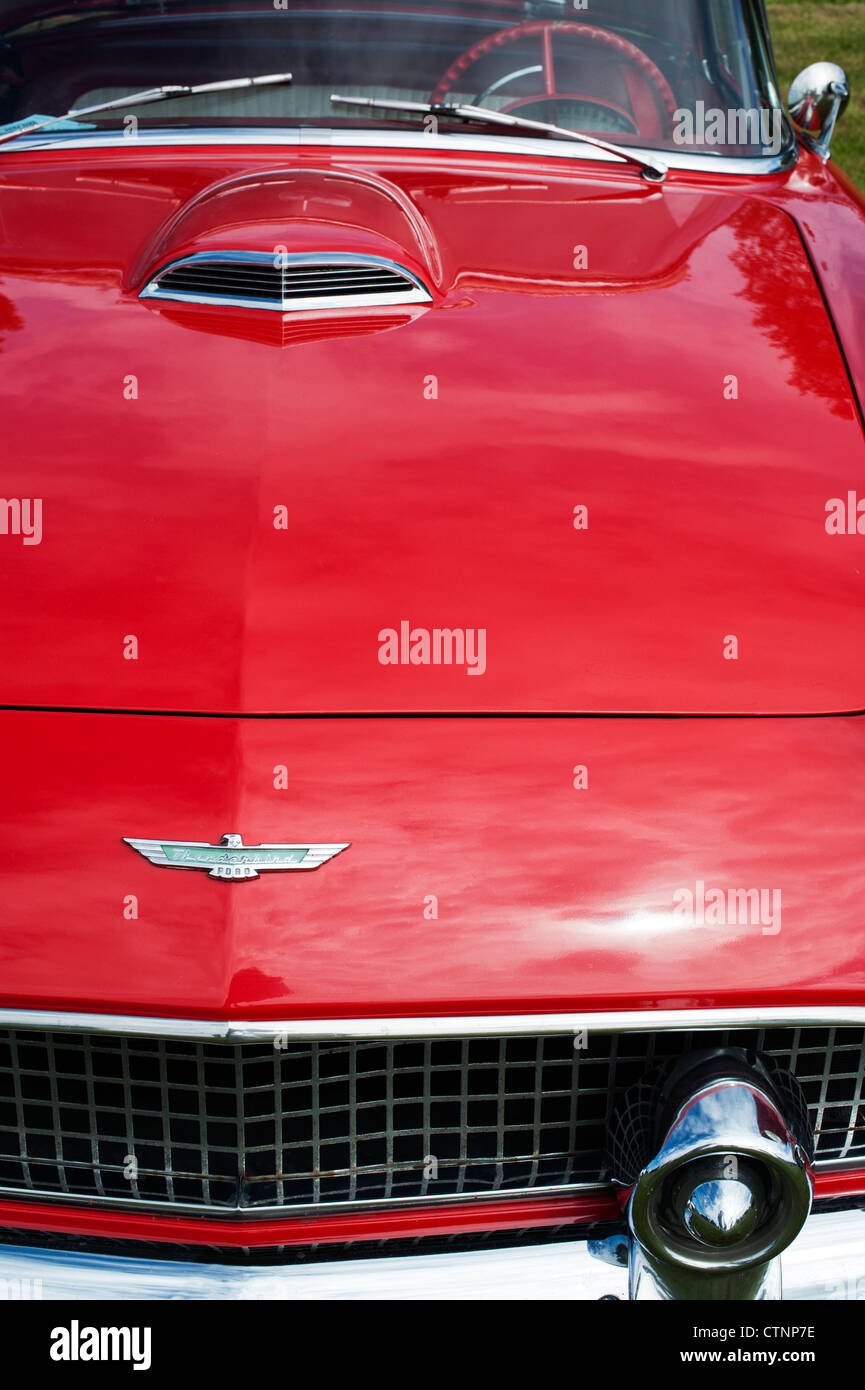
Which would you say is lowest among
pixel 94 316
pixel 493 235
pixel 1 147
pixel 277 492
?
pixel 277 492

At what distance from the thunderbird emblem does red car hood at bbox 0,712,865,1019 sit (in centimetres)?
1

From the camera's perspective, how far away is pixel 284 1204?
1.55 m

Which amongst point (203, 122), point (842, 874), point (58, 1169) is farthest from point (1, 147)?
point (842, 874)

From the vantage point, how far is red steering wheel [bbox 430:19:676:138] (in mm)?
2668

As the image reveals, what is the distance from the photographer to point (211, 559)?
5.27 ft

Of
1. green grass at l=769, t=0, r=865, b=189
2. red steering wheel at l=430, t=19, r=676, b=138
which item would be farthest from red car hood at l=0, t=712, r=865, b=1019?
green grass at l=769, t=0, r=865, b=189

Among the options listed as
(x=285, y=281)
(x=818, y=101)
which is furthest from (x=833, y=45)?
(x=285, y=281)

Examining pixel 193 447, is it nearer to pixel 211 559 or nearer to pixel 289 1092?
pixel 211 559

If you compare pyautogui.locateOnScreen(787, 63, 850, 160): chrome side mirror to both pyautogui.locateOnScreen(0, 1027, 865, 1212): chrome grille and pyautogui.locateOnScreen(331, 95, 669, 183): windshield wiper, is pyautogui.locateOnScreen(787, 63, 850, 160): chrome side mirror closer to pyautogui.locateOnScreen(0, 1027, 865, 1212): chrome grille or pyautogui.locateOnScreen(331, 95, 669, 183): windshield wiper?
pyautogui.locateOnScreen(331, 95, 669, 183): windshield wiper

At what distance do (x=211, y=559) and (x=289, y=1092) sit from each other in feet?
1.98

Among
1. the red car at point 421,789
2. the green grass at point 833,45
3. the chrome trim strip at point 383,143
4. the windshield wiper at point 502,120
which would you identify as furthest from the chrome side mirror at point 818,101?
the green grass at point 833,45

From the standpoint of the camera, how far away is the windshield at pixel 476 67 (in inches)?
103

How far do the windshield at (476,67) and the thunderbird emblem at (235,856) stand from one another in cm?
163

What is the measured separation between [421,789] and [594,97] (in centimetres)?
180
